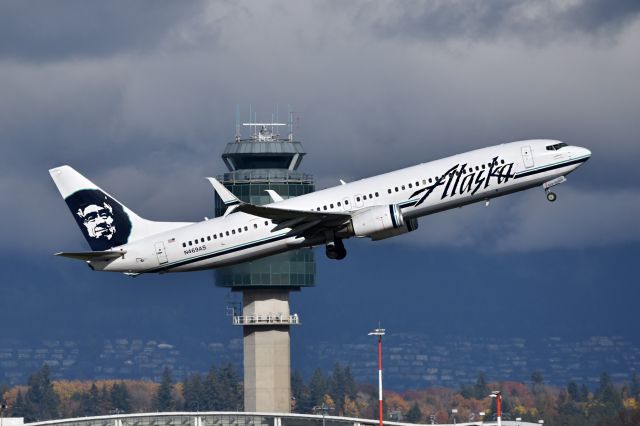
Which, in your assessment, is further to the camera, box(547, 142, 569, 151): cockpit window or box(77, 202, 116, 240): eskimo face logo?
box(77, 202, 116, 240): eskimo face logo

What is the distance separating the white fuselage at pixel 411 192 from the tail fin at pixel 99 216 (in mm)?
4712

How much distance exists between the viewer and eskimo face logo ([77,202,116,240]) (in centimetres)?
12150

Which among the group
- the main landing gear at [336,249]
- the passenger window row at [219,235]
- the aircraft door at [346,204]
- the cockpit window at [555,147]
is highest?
the cockpit window at [555,147]

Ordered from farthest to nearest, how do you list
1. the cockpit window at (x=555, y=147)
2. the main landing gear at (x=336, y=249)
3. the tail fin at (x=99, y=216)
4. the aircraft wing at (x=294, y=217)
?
the tail fin at (x=99, y=216), the main landing gear at (x=336, y=249), the cockpit window at (x=555, y=147), the aircraft wing at (x=294, y=217)

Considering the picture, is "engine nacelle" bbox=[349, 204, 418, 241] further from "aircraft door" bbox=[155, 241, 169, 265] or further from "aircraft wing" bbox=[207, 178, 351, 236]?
"aircraft door" bbox=[155, 241, 169, 265]

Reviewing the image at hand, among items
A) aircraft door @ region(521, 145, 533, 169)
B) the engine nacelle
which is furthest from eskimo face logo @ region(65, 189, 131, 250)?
aircraft door @ region(521, 145, 533, 169)

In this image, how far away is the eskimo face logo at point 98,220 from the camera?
399 feet

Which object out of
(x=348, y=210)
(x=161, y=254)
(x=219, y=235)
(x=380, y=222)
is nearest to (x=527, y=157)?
(x=380, y=222)

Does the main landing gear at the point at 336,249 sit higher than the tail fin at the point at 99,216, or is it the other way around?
the tail fin at the point at 99,216

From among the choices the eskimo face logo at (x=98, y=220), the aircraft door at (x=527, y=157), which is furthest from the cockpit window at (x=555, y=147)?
the eskimo face logo at (x=98, y=220)

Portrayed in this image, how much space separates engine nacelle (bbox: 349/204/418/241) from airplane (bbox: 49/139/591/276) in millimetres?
62

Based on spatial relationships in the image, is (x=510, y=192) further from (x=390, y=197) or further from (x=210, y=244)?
(x=210, y=244)

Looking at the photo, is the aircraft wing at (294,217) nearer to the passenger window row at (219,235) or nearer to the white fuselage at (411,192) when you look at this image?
the white fuselage at (411,192)

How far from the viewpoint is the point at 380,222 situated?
361 feet
